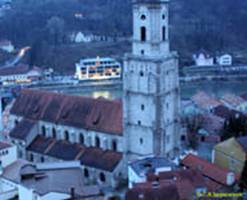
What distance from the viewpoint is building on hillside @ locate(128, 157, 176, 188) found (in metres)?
26.7

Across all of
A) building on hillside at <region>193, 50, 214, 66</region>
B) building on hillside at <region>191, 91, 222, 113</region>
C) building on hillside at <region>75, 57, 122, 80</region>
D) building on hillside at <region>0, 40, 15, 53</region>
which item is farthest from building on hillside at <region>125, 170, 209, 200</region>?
building on hillside at <region>0, 40, 15, 53</region>

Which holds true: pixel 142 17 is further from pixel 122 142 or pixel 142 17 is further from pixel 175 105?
pixel 122 142

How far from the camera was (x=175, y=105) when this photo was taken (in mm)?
31547

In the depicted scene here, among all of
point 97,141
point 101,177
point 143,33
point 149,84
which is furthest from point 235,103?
point 143,33

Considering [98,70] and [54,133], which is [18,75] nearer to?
[98,70]

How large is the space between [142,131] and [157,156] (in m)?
2.09

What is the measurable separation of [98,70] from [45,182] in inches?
1857

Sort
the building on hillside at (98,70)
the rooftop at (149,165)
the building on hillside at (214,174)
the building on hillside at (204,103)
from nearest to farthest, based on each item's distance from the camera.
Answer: the rooftop at (149,165) → the building on hillside at (214,174) → the building on hillside at (204,103) → the building on hillside at (98,70)

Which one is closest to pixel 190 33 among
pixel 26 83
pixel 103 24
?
pixel 103 24

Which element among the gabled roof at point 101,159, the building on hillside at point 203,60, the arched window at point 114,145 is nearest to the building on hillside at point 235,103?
the arched window at point 114,145

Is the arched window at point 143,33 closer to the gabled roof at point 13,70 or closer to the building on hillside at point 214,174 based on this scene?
the building on hillside at point 214,174

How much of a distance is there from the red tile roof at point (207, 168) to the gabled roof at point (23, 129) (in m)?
12.7

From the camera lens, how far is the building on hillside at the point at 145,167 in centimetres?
2667

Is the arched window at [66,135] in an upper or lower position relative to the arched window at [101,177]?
upper
